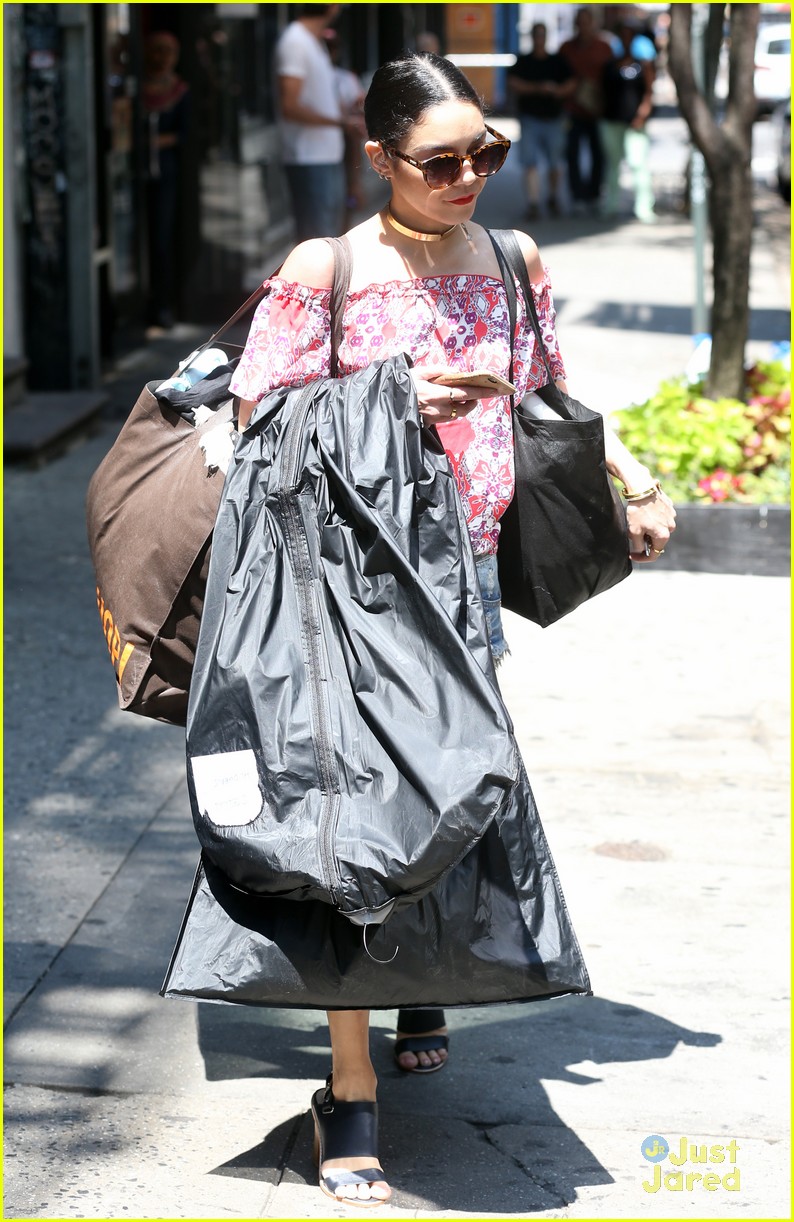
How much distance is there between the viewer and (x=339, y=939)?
8.71 feet

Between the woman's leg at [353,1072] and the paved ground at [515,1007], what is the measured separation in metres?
0.06

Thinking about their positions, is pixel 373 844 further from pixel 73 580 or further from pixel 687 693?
pixel 73 580

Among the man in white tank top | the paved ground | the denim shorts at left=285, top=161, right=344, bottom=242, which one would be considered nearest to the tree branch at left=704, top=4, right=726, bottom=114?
the man in white tank top

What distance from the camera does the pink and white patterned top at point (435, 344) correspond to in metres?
2.84

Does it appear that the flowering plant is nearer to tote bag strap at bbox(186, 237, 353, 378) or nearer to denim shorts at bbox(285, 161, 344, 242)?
denim shorts at bbox(285, 161, 344, 242)

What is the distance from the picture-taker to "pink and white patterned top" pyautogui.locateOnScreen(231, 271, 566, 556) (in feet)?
9.30

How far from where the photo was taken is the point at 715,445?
704 cm

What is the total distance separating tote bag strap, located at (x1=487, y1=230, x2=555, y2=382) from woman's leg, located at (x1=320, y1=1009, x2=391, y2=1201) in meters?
1.23

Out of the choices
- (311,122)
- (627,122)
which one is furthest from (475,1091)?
(627,122)

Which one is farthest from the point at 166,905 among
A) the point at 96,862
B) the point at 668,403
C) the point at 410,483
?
the point at 668,403

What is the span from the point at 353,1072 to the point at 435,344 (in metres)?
1.29

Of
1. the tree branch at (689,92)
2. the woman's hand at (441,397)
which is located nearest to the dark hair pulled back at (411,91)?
the woman's hand at (441,397)

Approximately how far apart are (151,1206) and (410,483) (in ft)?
4.41

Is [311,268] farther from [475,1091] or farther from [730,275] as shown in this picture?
[730,275]
